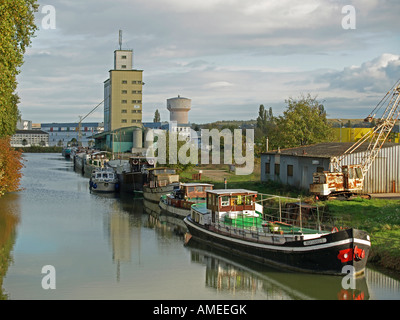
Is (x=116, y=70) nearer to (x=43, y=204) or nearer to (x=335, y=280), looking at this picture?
(x=43, y=204)

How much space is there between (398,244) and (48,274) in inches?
652

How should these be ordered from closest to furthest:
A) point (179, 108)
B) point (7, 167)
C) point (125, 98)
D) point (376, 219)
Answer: point (376, 219)
point (7, 167)
point (125, 98)
point (179, 108)

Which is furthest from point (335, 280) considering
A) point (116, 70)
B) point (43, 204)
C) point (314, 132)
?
point (116, 70)

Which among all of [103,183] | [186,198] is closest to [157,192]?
[186,198]

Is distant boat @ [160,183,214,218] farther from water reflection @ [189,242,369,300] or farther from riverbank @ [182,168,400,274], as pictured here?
water reflection @ [189,242,369,300]

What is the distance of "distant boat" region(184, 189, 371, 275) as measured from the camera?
843 inches

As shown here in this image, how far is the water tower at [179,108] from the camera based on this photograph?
501ft

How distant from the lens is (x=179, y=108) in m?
153

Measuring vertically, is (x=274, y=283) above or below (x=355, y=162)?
below

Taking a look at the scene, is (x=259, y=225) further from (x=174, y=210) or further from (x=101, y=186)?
(x=101, y=186)

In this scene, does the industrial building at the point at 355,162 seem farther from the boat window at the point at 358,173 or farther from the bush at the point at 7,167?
the bush at the point at 7,167

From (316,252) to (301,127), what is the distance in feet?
128

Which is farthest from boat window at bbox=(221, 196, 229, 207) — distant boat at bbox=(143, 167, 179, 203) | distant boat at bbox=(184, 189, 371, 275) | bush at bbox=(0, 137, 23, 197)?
bush at bbox=(0, 137, 23, 197)

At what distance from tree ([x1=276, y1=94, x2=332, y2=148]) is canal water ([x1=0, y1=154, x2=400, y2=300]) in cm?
2497
